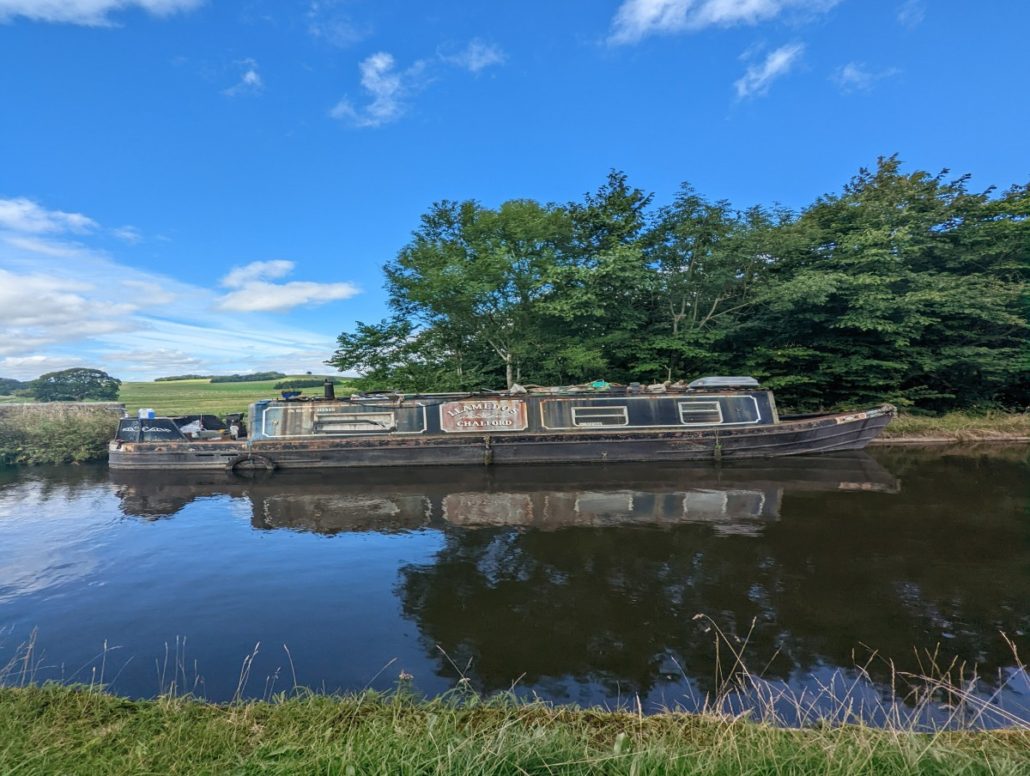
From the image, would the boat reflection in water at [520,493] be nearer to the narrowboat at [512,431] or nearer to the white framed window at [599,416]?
the narrowboat at [512,431]

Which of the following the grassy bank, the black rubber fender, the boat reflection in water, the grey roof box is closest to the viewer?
the boat reflection in water

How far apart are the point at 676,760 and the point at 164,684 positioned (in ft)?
15.2

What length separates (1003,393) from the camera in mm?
20984

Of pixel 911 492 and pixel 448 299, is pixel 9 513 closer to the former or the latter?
pixel 448 299

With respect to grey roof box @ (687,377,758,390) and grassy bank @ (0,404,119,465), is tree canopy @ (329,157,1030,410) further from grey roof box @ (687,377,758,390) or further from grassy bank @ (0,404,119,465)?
grassy bank @ (0,404,119,465)

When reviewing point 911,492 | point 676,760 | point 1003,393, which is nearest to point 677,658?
point 676,760

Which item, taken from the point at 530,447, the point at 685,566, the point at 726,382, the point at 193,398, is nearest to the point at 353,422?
the point at 530,447

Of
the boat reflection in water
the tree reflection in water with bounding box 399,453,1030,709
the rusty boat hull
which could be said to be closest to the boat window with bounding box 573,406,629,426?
the rusty boat hull

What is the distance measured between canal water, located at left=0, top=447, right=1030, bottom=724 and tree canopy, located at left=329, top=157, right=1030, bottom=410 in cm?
898

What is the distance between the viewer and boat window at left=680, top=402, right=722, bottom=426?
15000 mm

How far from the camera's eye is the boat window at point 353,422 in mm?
15328

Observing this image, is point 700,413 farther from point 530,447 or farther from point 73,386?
point 73,386

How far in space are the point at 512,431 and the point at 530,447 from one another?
2.64ft

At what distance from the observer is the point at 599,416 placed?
49.7ft
